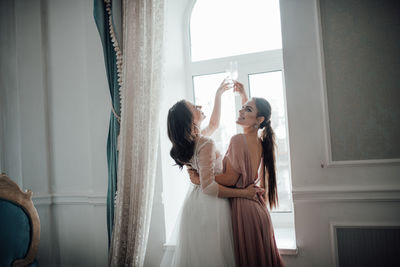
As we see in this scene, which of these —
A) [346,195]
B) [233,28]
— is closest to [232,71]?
[233,28]

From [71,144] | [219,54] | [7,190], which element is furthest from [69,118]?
[219,54]

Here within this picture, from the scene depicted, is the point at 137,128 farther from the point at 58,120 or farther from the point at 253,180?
the point at 58,120

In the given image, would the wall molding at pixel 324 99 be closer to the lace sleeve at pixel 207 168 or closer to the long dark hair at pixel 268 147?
the long dark hair at pixel 268 147

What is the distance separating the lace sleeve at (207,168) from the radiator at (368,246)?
2.55 feet

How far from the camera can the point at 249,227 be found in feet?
4.92

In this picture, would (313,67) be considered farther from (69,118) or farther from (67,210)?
(67,210)

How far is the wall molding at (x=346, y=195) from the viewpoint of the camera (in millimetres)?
1479

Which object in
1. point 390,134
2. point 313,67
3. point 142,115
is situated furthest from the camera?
point 142,115

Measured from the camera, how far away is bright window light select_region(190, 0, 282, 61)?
7.13 feet

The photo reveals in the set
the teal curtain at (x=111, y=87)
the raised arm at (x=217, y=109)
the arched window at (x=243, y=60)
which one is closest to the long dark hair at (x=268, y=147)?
the raised arm at (x=217, y=109)

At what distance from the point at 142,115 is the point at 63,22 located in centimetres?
126

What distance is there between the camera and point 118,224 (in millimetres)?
1783

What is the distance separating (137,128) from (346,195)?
4.38 feet

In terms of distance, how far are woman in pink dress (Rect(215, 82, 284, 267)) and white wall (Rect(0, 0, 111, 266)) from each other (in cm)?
120
